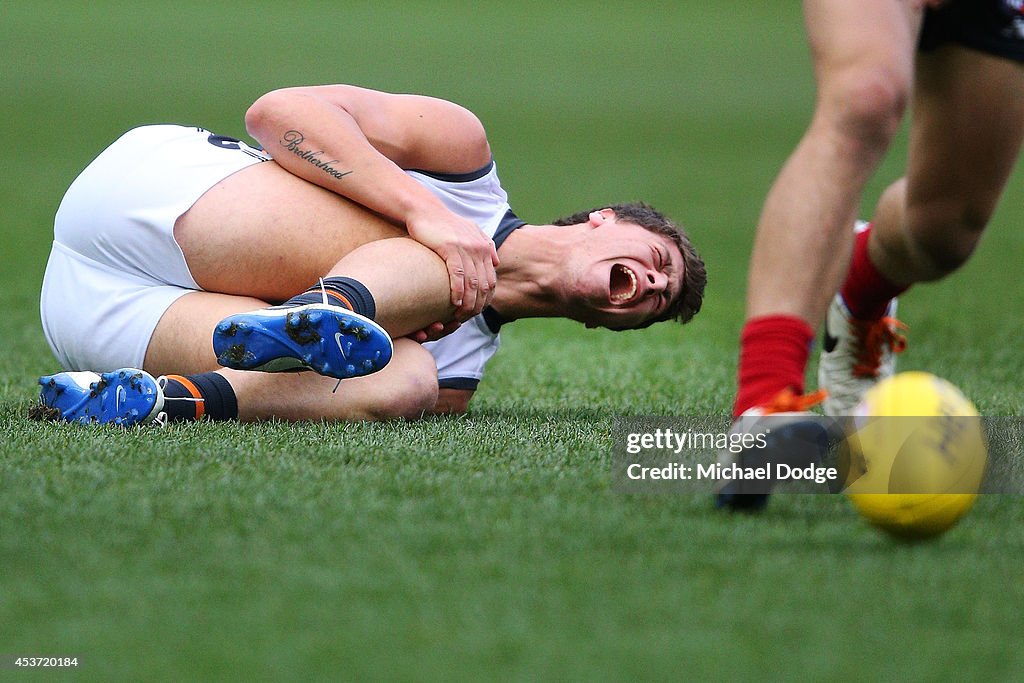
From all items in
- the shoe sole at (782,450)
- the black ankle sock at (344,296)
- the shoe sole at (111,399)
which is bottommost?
the shoe sole at (782,450)

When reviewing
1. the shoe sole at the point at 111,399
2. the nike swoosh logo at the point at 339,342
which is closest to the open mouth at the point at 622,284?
the nike swoosh logo at the point at 339,342

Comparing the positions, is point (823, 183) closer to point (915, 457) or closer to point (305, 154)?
point (915, 457)

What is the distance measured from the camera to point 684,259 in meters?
3.55

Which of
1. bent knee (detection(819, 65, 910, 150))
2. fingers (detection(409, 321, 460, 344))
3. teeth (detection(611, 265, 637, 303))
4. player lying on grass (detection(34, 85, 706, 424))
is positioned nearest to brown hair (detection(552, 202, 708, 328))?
player lying on grass (detection(34, 85, 706, 424))

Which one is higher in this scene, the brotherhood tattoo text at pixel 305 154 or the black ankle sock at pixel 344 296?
the brotherhood tattoo text at pixel 305 154

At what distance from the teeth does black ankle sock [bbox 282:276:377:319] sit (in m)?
0.68

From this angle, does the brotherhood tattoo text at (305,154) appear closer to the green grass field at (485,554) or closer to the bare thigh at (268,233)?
the bare thigh at (268,233)

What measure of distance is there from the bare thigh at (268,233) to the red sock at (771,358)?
1.27 metres

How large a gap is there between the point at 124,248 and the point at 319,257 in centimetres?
49

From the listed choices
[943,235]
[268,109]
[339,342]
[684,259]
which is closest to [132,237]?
[268,109]

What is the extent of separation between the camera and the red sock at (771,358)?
2293 millimetres

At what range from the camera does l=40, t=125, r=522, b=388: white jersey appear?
3305mm

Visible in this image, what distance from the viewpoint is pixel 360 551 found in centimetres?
202

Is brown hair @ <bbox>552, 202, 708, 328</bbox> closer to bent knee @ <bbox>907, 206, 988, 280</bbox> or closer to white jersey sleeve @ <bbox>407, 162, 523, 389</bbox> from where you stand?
white jersey sleeve @ <bbox>407, 162, 523, 389</bbox>
